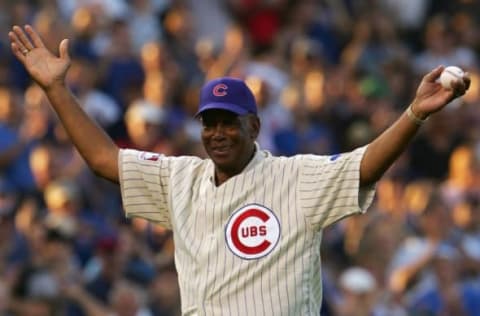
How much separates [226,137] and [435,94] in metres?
0.95

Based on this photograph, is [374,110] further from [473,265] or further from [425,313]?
[425,313]

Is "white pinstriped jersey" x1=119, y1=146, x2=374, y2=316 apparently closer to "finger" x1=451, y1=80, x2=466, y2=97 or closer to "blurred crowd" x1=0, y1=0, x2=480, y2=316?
"finger" x1=451, y1=80, x2=466, y2=97

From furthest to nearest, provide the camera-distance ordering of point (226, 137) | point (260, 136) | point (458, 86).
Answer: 1. point (260, 136)
2. point (226, 137)
3. point (458, 86)

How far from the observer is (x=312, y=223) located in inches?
263

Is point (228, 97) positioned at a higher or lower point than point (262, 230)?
higher

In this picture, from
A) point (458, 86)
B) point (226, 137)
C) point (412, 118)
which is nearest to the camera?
point (458, 86)

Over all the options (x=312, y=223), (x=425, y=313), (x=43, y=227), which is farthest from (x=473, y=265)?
(x=312, y=223)

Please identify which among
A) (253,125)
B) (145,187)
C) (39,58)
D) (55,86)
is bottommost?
(145,187)

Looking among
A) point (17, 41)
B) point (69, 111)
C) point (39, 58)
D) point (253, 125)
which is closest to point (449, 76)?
point (253, 125)

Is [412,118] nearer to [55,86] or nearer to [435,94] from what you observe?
[435,94]

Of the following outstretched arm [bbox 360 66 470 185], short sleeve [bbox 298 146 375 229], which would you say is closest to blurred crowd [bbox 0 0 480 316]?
short sleeve [bbox 298 146 375 229]

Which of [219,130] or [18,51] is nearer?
[219,130]

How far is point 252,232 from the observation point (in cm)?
671

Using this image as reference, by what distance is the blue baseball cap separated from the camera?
676cm
